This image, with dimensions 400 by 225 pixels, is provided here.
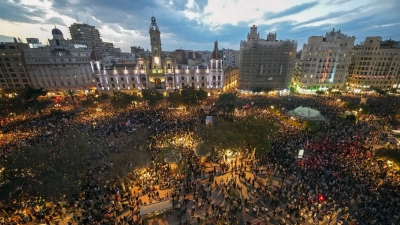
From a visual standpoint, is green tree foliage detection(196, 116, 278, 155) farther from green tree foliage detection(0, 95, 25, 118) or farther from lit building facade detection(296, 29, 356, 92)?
lit building facade detection(296, 29, 356, 92)

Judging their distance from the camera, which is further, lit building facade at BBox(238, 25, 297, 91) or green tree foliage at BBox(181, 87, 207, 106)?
lit building facade at BBox(238, 25, 297, 91)

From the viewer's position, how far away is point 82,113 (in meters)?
43.4

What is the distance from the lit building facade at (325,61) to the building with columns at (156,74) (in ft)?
104

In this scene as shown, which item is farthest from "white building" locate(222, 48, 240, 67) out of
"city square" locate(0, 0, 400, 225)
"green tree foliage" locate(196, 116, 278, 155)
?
"green tree foliage" locate(196, 116, 278, 155)

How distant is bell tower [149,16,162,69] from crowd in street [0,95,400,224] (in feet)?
137

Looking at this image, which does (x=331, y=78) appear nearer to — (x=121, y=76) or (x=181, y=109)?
(x=181, y=109)

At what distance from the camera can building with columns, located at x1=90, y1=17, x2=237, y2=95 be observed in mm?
65312

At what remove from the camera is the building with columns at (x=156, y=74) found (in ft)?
214

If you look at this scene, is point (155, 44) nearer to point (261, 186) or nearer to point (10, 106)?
point (10, 106)

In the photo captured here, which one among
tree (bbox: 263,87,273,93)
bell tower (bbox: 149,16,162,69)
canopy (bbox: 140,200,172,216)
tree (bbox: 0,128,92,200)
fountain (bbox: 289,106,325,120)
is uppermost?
bell tower (bbox: 149,16,162,69)

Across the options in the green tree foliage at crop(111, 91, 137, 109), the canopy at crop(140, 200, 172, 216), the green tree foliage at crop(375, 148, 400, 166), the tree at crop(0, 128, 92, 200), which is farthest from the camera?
the green tree foliage at crop(111, 91, 137, 109)

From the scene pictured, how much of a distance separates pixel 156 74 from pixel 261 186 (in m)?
55.7

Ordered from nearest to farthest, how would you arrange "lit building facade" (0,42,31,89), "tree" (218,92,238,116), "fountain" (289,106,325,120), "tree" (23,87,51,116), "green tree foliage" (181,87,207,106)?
"fountain" (289,106,325,120), "tree" (218,92,238,116), "tree" (23,87,51,116), "green tree foliage" (181,87,207,106), "lit building facade" (0,42,31,89)

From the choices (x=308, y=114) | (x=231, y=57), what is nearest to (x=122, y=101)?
(x=308, y=114)
